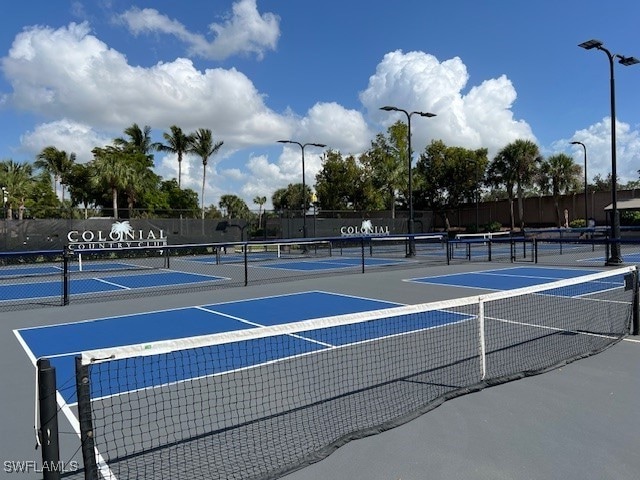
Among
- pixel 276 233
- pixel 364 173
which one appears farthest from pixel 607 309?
pixel 364 173

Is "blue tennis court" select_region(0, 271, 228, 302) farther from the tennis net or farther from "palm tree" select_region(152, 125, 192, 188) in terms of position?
"palm tree" select_region(152, 125, 192, 188)

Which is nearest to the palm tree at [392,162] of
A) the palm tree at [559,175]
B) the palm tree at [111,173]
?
the palm tree at [559,175]

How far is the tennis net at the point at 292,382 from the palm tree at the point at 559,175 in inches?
1631

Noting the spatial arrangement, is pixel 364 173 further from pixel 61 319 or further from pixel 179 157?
pixel 61 319

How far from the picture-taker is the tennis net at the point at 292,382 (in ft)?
12.1

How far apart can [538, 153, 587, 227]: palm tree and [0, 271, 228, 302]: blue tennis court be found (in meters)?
38.9

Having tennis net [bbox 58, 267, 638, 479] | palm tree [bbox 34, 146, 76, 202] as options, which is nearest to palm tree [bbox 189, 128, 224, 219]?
palm tree [bbox 34, 146, 76, 202]

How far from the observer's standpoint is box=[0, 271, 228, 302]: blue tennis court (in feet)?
46.5

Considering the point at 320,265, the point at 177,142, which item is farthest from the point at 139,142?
the point at 320,265

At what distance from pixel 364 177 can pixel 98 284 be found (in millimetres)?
37033

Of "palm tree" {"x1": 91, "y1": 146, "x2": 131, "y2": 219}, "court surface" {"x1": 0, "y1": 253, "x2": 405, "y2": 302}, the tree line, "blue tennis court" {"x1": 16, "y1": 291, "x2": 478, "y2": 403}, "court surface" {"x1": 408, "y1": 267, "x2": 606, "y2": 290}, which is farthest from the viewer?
the tree line

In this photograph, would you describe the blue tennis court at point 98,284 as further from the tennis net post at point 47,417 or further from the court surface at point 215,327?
the tennis net post at point 47,417

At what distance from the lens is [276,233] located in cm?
3459
